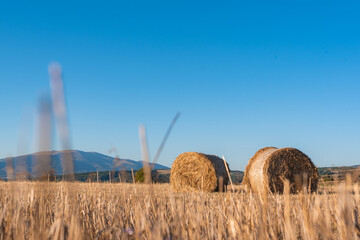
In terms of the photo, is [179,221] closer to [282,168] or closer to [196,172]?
[282,168]

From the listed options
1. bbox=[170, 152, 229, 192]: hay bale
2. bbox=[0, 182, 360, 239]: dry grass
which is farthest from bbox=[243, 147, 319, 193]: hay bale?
bbox=[0, 182, 360, 239]: dry grass

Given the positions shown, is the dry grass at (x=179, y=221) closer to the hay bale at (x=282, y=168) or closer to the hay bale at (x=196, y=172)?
the hay bale at (x=282, y=168)

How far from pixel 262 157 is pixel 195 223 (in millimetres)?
9146

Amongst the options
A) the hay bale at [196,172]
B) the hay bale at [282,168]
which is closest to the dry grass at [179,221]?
the hay bale at [282,168]

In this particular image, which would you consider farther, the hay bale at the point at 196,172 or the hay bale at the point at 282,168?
the hay bale at the point at 196,172

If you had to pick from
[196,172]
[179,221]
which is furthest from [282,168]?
[179,221]

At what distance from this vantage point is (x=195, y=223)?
257 centimetres

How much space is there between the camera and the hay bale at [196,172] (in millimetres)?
12180

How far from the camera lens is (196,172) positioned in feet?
41.9

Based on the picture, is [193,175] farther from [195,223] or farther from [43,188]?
[43,188]

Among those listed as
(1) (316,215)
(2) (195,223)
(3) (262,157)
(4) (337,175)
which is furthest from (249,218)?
(3) (262,157)

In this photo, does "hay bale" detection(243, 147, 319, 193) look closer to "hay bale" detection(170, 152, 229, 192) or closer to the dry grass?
"hay bale" detection(170, 152, 229, 192)

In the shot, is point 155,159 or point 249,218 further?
point 249,218

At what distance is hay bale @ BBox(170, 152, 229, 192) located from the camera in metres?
12.2
